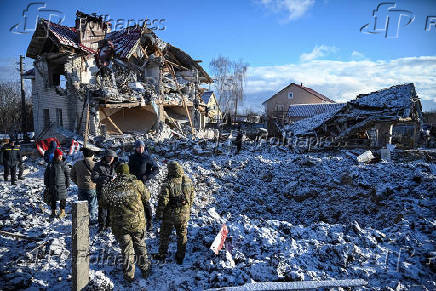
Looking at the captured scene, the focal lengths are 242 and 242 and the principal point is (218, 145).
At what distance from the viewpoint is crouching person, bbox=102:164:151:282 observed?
337cm

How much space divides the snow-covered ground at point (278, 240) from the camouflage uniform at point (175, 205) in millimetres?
446

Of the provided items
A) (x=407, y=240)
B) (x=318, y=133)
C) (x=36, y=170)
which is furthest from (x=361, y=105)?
(x=36, y=170)

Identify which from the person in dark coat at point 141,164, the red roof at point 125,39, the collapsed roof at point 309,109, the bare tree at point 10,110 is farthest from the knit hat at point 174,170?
the bare tree at point 10,110

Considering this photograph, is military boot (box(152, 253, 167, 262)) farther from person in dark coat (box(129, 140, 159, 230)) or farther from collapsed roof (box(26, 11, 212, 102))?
collapsed roof (box(26, 11, 212, 102))

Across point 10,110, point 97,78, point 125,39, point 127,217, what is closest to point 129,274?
point 127,217

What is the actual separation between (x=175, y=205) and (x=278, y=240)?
208 centimetres

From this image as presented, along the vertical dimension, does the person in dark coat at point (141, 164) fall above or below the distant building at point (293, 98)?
below

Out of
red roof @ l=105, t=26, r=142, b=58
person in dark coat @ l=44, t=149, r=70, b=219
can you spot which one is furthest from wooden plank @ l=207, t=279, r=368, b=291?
red roof @ l=105, t=26, r=142, b=58

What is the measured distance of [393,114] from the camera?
12742mm

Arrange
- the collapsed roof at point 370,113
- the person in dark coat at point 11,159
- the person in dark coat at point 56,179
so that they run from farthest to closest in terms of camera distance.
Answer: the collapsed roof at point 370,113
the person in dark coat at point 11,159
the person in dark coat at point 56,179

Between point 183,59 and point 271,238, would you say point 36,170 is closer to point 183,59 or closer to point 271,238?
point 271,238

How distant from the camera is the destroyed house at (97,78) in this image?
13836 millimetres

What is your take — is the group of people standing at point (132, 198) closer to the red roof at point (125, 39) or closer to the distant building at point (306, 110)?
the red roof at point (125, 39)

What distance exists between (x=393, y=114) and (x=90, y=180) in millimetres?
14389
